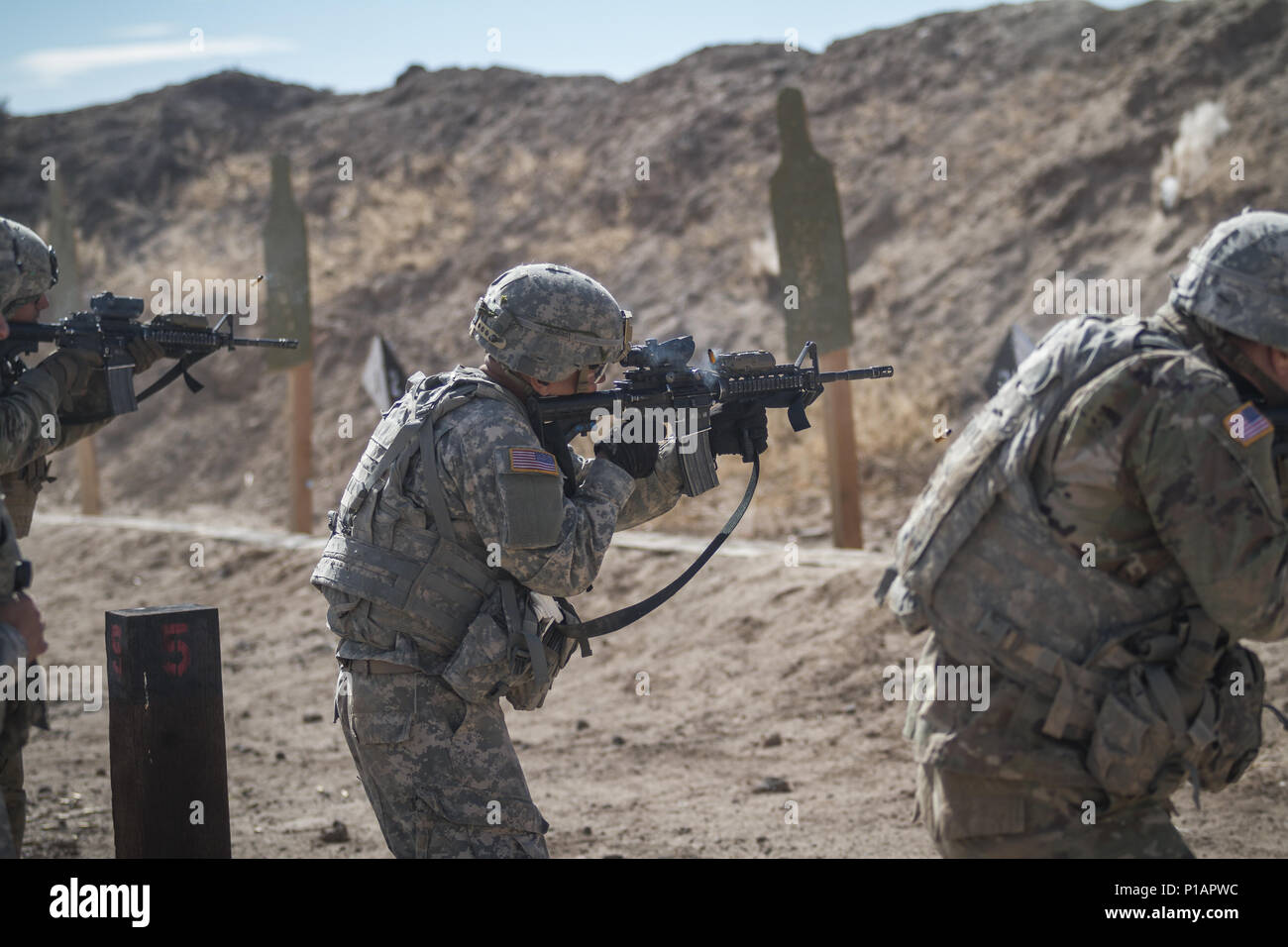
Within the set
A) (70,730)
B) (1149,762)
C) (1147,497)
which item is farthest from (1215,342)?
(70,730)

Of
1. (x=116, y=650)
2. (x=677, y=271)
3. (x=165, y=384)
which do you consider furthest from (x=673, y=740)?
(x=677, y=271)

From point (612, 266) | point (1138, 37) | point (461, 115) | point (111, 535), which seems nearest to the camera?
point (111, 535)

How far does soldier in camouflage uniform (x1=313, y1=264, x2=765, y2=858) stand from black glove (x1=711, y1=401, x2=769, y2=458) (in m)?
0.63

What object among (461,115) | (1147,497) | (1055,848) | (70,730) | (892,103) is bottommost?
(70,730)

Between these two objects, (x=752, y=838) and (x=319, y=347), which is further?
(x=319, y=347)

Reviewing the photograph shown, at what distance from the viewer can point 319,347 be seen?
782 inches

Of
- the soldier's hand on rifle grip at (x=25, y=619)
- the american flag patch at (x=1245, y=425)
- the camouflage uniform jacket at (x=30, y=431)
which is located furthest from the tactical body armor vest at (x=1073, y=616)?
the camouflage uniform jacket at (x=30, y=431)

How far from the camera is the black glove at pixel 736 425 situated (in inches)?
149

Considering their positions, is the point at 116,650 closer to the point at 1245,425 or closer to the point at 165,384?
the point at 165,384

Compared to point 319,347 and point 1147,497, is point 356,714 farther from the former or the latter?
point 319,347

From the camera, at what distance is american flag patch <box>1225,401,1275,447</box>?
274 cm

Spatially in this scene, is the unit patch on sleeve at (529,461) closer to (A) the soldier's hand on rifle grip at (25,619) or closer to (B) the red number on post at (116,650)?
(A) the soldier's hand on rifle grip at (25,619)

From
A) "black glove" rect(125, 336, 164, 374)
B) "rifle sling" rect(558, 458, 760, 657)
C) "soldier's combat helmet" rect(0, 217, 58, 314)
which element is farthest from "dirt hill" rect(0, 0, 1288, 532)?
"soldier's combat helmet" rect(0, 217, 58, 314)

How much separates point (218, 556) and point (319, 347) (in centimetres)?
808
